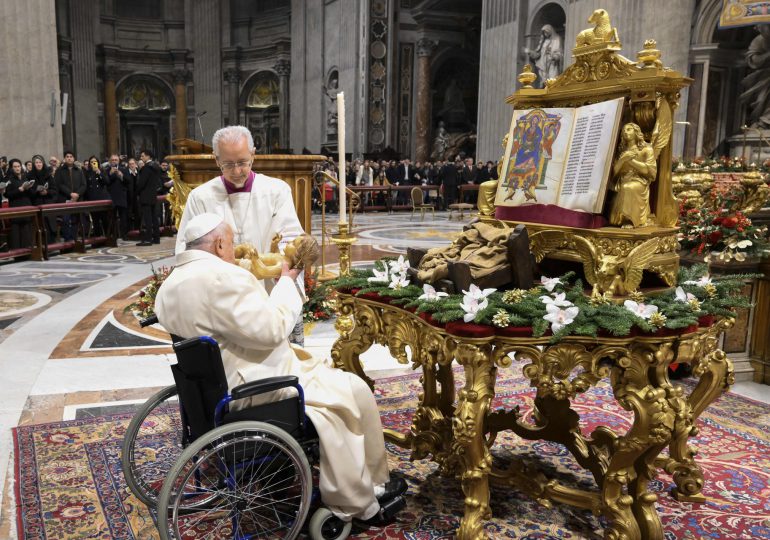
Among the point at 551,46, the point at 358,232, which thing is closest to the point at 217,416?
the point at 358,232

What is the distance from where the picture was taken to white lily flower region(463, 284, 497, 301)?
2492 mm

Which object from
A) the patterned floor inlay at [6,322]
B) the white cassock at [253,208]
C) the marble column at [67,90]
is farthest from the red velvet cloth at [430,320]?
the marble column at [67,90]

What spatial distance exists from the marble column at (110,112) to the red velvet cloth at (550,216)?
29369 millimetres

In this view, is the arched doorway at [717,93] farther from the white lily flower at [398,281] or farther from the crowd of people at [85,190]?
the white lily flower at [398,281]

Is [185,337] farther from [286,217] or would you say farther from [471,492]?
[286,217]

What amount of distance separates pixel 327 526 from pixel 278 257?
1.10m

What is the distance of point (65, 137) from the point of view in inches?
1094

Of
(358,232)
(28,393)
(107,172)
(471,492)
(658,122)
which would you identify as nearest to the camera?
(471,492)

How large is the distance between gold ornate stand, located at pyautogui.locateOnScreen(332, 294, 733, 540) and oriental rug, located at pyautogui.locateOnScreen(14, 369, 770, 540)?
124mm

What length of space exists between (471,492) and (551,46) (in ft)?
50.8

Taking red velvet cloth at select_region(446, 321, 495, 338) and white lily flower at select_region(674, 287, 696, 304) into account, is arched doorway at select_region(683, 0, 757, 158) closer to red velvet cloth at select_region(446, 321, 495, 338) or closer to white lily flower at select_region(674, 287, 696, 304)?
white lily flower at select_region(674, 287, 696, 304)

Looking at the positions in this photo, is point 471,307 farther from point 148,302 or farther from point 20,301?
point 20,301

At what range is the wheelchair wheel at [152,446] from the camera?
284 cm

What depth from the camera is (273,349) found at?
8.79ft
